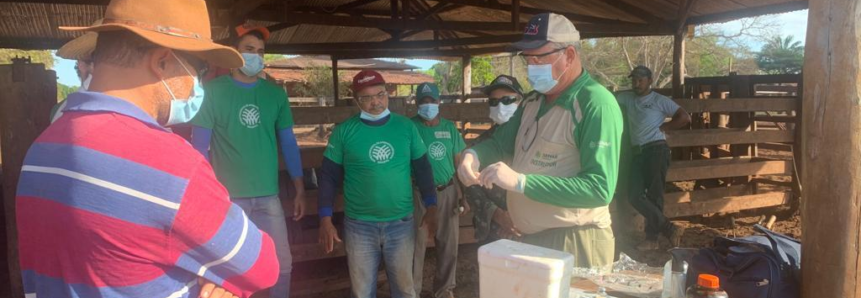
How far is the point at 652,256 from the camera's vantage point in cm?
566

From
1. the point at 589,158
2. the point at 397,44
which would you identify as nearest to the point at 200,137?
the point at 589,158

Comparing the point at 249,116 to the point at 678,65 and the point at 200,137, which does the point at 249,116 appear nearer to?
the point at 200,137

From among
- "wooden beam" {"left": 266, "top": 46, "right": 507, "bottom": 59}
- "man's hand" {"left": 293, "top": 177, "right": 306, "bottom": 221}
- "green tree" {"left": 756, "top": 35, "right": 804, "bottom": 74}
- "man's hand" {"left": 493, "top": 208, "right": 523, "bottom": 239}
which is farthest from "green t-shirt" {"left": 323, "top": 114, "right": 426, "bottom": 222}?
"green tree" {"left": 756, "top": 35, "right": 804, "bottom": 74}

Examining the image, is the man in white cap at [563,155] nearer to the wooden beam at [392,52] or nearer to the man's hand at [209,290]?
the man's hand at [209,290]

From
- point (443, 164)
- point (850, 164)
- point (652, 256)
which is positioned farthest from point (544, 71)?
point (652, 256)

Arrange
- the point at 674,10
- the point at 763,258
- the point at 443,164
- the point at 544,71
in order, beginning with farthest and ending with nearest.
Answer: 1. the point at 674,10
2. the point at 443,164
3. the point at 544,71
4. the point at 763,258

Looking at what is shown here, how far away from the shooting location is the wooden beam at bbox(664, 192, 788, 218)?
21.0ft

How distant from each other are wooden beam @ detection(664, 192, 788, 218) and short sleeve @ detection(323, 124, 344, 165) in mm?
4372

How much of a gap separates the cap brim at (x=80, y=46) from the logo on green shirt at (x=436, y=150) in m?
2.57

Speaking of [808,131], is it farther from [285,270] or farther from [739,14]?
[739,14]

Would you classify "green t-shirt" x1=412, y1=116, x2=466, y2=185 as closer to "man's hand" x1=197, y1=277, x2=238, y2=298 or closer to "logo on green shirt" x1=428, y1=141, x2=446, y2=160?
"logo on green shirt" x1=428, y1=141, x2=446, y2=160

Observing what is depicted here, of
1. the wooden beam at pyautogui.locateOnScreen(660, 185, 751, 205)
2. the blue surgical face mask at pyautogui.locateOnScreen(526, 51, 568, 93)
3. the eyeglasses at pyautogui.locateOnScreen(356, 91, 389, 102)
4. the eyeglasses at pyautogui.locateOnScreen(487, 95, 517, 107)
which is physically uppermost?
the blue surgical face mask at pyautogui.locateOnScreen(526, 51, 568, 93)

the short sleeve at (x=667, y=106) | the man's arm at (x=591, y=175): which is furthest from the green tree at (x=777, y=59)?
the man's arm at (x=591, y=175)

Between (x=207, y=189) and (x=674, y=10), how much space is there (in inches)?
303
